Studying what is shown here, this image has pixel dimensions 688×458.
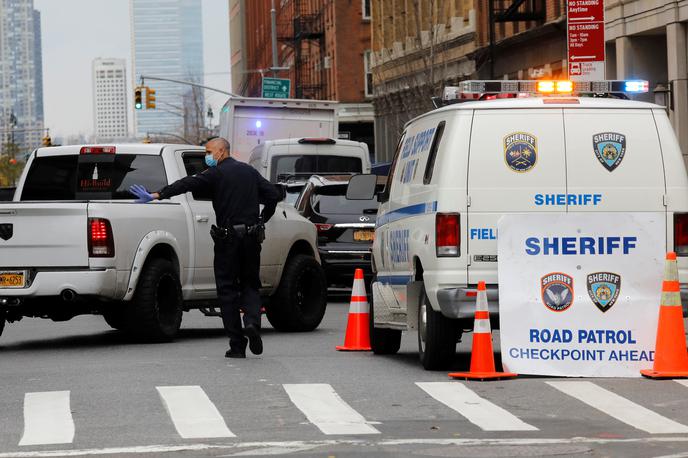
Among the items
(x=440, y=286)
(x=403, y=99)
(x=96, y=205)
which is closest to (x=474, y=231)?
(x=440, y=286)

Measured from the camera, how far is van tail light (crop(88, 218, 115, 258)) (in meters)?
15.4

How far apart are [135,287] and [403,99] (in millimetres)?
39392

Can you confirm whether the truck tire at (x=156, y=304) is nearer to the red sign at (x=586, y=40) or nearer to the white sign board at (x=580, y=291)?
the white sign board at (x=580, y=291)

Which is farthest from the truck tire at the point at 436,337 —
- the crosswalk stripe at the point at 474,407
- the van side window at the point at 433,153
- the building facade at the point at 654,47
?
the building facade at the point at 654,47

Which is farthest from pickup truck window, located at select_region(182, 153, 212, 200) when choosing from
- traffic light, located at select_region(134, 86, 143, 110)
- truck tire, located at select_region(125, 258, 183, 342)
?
traffic light, located at select_region(134, 86, 143, 110)

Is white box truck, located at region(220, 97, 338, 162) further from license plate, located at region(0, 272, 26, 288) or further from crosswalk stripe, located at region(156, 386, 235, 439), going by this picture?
crosswalk stripe, located at region(156, 386, 235, 439)

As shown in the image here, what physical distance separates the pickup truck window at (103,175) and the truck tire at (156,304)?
105 cm

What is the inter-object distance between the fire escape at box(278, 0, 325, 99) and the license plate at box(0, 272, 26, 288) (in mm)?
68922

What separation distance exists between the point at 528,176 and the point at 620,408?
243cm

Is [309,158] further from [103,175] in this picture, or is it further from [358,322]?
[358,322]

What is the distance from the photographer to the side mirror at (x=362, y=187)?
46.9 feet

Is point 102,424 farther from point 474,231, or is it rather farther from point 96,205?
point 96,205

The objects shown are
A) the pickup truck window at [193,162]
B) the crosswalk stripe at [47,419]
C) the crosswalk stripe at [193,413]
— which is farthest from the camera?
the pickup truck window at [193,162]

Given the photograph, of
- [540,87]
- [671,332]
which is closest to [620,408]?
[671,332]
